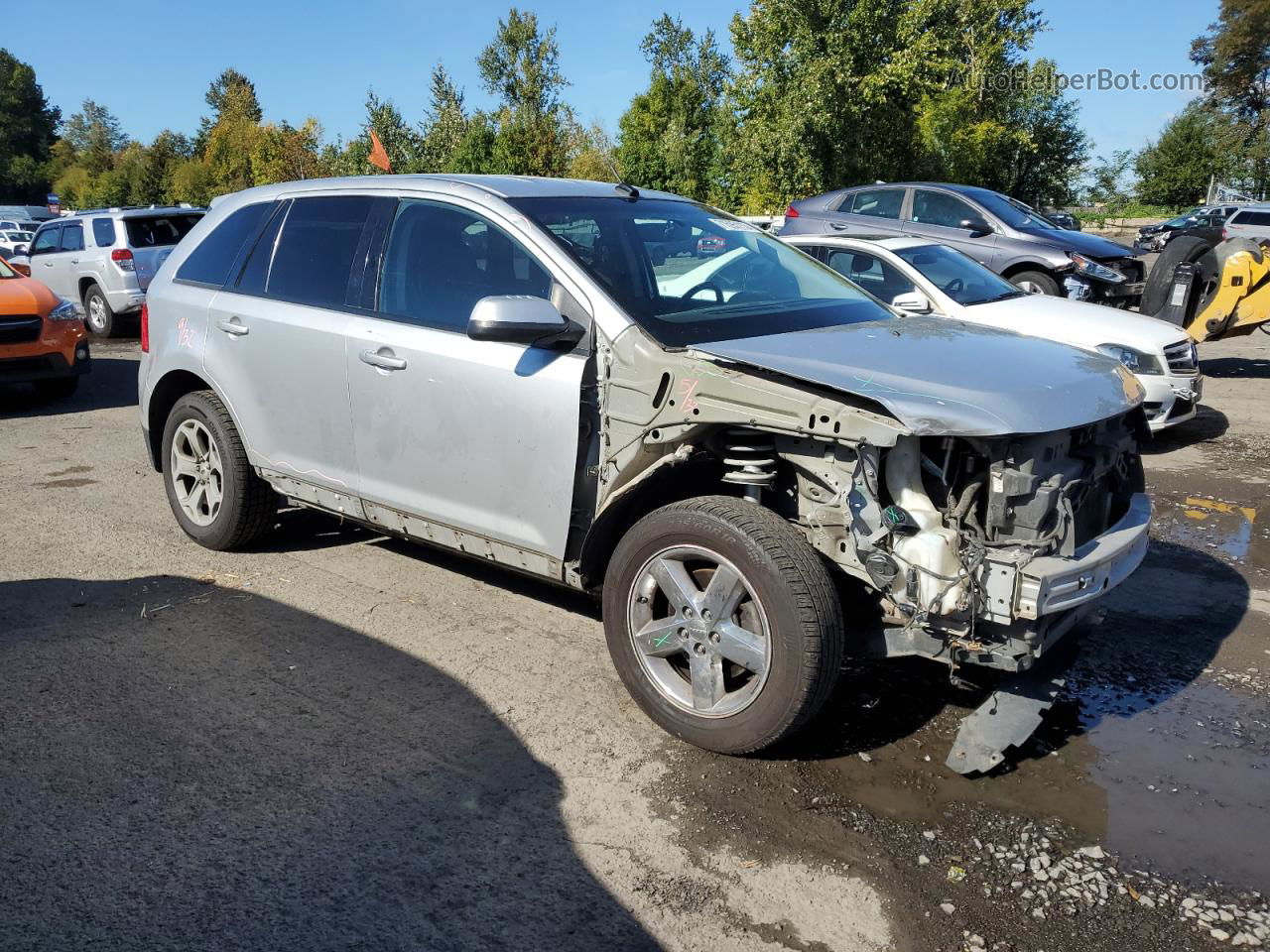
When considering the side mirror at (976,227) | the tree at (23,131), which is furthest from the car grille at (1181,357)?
the tree at (23,131)

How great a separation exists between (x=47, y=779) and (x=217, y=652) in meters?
1.05

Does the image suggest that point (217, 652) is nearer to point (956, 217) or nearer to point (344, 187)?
point (344, 187)

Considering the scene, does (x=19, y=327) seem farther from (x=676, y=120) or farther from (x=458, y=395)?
(x=676, y=120)

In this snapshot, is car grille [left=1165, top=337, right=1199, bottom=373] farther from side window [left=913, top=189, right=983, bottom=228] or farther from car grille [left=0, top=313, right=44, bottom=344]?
car grille [left=0, top=313, right=44, bottom=344]

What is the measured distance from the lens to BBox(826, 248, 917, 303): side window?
838cm

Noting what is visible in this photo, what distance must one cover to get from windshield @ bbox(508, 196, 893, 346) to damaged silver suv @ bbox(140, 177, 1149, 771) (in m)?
0.02

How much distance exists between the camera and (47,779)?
331 cm

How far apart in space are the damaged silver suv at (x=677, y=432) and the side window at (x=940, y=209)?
8.38 meters

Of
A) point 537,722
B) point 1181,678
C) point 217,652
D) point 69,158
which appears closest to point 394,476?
point 217,652

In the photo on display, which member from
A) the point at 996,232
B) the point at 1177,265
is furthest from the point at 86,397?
the point at 1177,265

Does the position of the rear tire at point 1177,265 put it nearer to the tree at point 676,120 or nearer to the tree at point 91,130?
the tree at point 676,120

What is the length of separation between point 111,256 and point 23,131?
90.3 m

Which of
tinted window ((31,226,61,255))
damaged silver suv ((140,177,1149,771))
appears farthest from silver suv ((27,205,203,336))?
damaged silver suv ((140,177,1149,771))

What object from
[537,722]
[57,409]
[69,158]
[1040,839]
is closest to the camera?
[1040,839]
